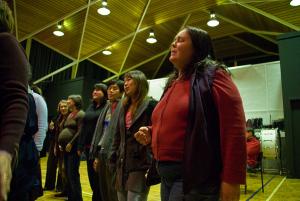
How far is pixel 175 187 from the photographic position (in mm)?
1375

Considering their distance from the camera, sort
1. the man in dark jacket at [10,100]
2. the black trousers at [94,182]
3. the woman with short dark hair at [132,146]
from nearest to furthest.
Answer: the man in dark jacket at [10,100], the woman with short dark hair at [132,146], the black trousers at [94,182]

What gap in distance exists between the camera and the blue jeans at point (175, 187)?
→ 1281 millimetres

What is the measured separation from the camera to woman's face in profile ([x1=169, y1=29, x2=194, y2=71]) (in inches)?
63.0

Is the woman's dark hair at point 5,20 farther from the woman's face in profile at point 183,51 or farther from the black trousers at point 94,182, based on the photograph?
the black trousers at point 94,182

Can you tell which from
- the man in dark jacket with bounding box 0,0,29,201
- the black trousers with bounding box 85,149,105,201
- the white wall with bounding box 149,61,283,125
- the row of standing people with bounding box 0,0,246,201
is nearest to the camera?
the man in dark jacket with bounding box 0,0,29,201

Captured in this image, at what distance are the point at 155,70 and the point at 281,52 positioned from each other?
8420 millimetres

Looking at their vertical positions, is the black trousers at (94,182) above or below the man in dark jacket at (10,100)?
below

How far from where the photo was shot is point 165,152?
1.45 metres

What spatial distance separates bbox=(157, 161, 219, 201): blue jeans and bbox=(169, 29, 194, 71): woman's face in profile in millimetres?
598

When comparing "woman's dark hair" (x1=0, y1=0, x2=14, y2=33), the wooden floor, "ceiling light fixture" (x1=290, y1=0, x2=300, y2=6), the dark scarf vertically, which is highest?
"ceiling light fixture" (x1=290, y1=0, x2=300, y2=6)

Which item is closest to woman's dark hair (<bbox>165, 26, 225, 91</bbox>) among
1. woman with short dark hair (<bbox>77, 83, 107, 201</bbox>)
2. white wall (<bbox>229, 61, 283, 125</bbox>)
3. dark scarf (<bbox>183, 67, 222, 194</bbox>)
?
dark scarf (<bbox>183, 67, 222, 194</bbox>)

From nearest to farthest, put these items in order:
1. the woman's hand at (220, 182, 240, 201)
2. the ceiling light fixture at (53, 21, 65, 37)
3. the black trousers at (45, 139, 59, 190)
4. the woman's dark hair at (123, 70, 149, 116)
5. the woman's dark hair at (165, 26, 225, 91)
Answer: the woman's hand at (220, 182, 240, 201), the woman's dark hair at (165, 26, 225, 91), the woman's dark hair at (123, 70, 149, 116), the black trousers at (45, 139, 59, 190), the ceiling light fixture at (53, 21, 65, 37)

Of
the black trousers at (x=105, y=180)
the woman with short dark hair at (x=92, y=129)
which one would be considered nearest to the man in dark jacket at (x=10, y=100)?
the black trousers at (x=105, y=180)

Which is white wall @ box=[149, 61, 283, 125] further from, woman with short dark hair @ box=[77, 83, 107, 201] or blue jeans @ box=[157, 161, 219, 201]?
blue jeans @ box=[157, 161, 219, 201]
